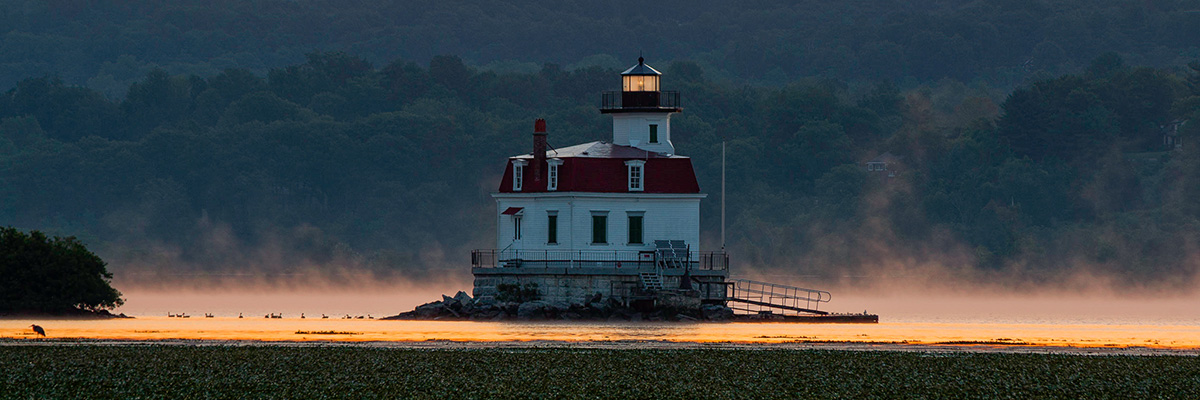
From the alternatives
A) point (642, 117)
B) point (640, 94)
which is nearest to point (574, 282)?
point (642, 117)

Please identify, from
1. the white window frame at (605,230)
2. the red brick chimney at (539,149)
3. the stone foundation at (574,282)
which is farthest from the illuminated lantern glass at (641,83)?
the stone foundation at (574,282)

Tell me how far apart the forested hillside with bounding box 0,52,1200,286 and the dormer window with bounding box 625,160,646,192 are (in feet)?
200

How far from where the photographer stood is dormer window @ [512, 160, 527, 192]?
7131 centimetres

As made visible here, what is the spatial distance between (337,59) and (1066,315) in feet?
365

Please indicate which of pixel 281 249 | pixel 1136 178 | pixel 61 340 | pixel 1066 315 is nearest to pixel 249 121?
pixel 281 249

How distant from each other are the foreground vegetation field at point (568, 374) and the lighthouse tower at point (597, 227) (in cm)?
1884

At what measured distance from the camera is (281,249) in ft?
489

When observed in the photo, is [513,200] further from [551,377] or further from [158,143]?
[158,143]

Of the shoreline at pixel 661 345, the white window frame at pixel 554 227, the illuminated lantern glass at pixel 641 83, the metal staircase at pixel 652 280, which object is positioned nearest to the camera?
the shoreline at pixel 661 345

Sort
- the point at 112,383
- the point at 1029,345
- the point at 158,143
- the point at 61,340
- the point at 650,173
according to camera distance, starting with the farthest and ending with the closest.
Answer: the point at 158,143
the point at 650,173
the point at 1029,345
the point at 61,340
the point at 112,383

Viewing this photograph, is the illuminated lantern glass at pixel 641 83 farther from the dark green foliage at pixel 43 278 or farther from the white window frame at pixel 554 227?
the dark green foliage at pixel 43 278

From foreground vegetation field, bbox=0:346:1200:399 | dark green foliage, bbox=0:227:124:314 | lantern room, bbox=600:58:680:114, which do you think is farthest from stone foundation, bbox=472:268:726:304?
foreground vegetation field, bbox=0:346:1200:399

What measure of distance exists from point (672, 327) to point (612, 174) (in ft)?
31.9

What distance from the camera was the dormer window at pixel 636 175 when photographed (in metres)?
70.2
